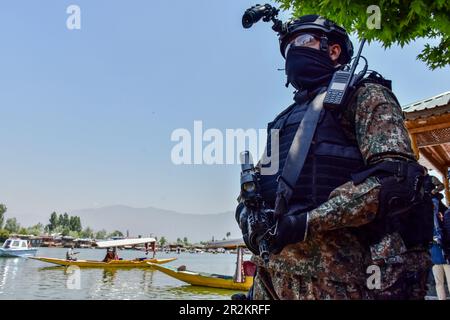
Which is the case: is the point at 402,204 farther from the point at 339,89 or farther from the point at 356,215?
the point at 339,89

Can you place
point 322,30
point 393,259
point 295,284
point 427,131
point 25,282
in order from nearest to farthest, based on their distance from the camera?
point 393,259 < point 295,284 < point 322,30 < point 427,131 < point 25,282

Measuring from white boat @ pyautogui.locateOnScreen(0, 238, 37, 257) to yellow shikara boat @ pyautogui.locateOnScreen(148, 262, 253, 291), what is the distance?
40.2m

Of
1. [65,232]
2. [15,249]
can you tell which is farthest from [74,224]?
[15,249]

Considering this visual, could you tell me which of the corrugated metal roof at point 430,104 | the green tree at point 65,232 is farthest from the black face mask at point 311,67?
the green tree at point 65,232

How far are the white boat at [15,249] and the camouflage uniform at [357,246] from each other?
61922 millimetres

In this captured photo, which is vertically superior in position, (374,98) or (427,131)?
(427,131)

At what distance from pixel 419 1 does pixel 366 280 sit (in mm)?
4333

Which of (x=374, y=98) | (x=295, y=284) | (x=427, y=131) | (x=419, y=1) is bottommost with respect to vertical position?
(x=295, y=284)

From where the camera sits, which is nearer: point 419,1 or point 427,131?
point 419,1

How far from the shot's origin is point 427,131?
825 cm

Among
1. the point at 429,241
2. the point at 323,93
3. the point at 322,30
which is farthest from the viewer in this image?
the point at 322,30

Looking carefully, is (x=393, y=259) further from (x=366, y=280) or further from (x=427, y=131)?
(x=427, y=131)

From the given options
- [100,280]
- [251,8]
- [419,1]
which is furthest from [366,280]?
[100,280]

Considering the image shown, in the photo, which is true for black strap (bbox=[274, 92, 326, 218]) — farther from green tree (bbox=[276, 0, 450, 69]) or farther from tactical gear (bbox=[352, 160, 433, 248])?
green tree (bbox=[276, 0, 450, 69])
